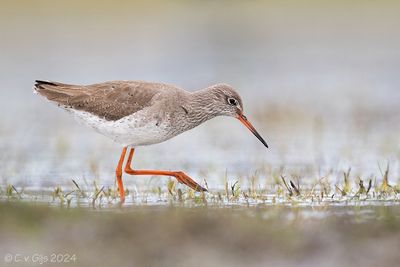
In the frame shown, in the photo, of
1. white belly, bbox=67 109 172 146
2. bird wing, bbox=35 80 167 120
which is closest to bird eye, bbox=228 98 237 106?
bird wing, bbox=35 80 167 120

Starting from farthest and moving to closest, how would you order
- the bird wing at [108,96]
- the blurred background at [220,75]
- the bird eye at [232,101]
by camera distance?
the blurred background at [220,75] < the bird eye at [232,101] < the bird wing at [108,96]

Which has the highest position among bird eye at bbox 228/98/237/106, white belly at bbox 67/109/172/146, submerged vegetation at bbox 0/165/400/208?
bird eye at bbox 228/98/237/106

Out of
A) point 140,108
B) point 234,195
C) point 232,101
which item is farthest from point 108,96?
point 234,195

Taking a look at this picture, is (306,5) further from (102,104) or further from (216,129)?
(102,104)

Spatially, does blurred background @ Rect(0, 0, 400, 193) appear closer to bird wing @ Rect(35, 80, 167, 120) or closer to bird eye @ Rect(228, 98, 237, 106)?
bird eye @ Rect(228, 98, 237, 106)

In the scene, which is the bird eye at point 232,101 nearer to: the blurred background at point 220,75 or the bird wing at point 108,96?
the bird wing at point 108,96

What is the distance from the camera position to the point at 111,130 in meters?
9.62

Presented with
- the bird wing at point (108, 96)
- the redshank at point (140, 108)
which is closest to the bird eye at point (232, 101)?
the redshank at point (140, 108)

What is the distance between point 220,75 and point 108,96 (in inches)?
393

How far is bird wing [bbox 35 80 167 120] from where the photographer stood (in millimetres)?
9641

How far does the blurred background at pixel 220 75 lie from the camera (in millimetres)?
11758

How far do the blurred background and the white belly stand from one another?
3.08 feet

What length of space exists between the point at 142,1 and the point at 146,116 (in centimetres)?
2066

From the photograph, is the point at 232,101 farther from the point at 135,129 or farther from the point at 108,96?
the point at 108,96
